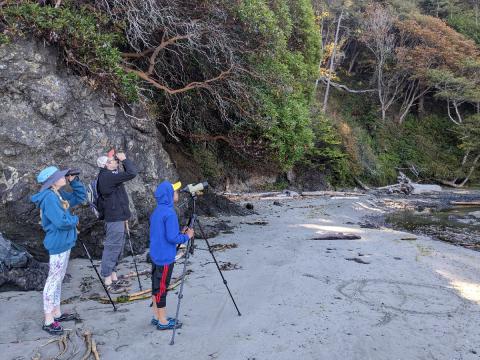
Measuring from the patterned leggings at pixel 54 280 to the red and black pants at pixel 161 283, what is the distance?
110cm

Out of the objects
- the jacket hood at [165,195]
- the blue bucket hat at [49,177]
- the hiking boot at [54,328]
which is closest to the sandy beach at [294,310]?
the hiking boot at [54,328]

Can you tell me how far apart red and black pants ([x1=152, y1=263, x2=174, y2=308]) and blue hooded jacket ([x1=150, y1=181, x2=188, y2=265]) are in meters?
0.07

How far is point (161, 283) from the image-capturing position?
4.32m

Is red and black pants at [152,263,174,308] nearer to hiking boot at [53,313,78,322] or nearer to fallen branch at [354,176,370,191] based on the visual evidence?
hiking boot at [53,313,78,322]

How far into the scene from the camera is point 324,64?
32.6 metres

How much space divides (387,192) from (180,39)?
1774cm

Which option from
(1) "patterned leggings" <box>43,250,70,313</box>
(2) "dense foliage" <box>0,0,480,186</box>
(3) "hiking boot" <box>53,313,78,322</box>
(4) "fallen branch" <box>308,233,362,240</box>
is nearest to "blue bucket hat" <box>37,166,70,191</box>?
(1) "patterned leggings" <box>43,250,70,313</box>

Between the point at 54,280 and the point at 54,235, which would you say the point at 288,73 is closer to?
the point at 54,235

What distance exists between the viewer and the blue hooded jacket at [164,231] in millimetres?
4270

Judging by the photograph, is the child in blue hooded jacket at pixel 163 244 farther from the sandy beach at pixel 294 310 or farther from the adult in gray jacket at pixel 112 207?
the adult in gray jacket at pixel 112 207

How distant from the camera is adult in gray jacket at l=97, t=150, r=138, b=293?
5883 mm

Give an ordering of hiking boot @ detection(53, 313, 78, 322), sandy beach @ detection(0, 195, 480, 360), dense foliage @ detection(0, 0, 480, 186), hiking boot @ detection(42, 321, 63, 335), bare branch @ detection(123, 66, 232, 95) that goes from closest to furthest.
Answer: sandy beach @ detection(0, 195, 480, 360) < hiking boot @ detection(42, 321, 63, 335) < hiking boot @ detection(53, 313, 78, 322) < dense foliage @ detection(0, 0, 480, 186) < bare branch @ detection(123, 66, 232, 95)

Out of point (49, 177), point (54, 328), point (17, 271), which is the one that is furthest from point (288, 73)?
point (54, 328)

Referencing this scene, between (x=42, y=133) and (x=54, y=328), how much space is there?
3.99 metres
